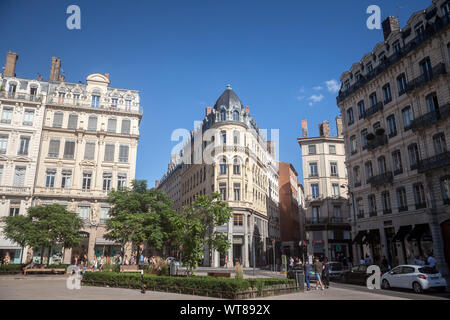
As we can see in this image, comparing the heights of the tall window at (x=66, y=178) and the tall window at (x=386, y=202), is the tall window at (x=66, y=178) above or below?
above

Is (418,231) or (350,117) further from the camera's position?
(350,117)

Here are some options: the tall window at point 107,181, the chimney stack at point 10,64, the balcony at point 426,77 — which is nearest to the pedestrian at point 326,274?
the balcony at point 426,77

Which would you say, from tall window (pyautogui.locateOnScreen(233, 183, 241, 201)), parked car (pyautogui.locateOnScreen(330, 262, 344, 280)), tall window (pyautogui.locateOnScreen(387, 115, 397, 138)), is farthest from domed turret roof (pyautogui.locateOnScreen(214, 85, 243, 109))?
parked car (pyautogui.locateOnScreen(330, 262, 344, 280))

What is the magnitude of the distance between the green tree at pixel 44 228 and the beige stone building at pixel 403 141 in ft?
90.3

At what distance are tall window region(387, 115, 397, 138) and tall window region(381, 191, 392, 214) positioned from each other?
545cm

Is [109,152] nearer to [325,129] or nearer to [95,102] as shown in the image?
[95,102]

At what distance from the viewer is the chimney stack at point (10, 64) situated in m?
41.3

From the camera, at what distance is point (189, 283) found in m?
15.7

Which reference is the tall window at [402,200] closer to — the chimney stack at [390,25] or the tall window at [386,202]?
the tall window at [386,202]

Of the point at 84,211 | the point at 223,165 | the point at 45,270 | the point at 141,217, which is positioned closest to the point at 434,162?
the point at 141,217

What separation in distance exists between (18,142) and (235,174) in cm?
2706

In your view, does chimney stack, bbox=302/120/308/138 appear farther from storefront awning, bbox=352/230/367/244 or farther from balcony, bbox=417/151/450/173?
balcony, bbox=417/151/450/173
